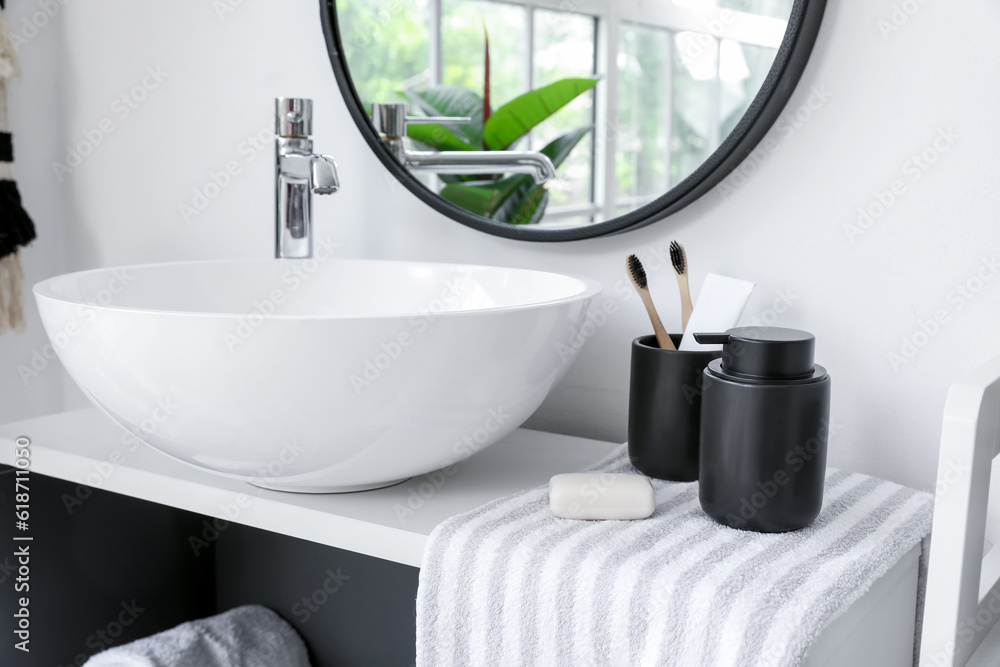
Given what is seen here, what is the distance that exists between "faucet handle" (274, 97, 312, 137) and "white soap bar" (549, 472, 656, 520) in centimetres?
58

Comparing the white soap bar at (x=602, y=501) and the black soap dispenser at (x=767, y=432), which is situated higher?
the black soap dispenser at (x=767, y=432)

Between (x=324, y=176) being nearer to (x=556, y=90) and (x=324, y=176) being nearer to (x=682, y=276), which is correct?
(x=556, y=90)

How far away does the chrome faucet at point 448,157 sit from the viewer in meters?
1.07

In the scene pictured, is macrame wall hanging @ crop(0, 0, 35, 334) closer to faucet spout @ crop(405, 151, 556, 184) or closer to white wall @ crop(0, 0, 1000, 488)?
white wall @ crop(0, 0, 1000, 488)

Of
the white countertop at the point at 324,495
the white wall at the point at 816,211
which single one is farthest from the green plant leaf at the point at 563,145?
the white countertop at the point at 324,495

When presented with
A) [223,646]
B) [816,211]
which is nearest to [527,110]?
[816,211]

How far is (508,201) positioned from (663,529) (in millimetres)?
501

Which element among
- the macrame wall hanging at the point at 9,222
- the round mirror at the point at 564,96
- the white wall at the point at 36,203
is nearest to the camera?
the round mirror at the point at 564,96

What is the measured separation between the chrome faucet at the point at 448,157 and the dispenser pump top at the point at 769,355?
1.37ft

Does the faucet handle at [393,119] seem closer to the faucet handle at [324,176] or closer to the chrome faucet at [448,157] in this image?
the chrome faucet at [448,157]

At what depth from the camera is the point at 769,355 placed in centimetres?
69

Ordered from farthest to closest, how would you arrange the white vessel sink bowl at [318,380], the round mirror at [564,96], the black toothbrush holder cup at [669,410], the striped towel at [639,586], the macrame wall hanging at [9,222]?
the macrame wall hanging at [9,222] < the round mirror at [564,96] < the black toothbrush holder cup at [669,410] < the white vessel sink bowl at [318,380] < the striped towel at [639,586]

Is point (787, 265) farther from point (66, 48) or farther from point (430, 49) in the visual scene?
point (66, 48)

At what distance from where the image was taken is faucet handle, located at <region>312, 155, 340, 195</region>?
3.40ft
